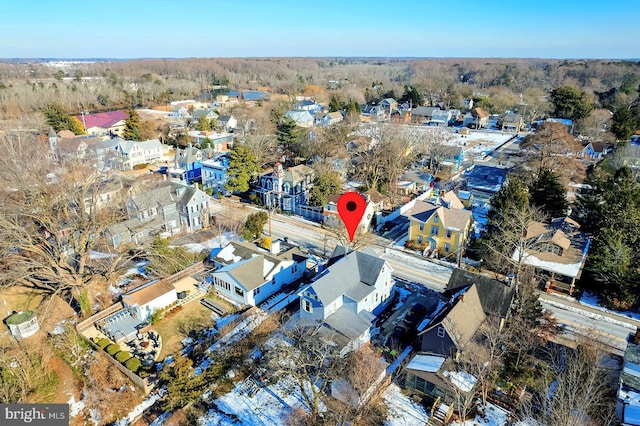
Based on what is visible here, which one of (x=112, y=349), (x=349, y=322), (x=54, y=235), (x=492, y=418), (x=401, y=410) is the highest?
(x=54, y=235)

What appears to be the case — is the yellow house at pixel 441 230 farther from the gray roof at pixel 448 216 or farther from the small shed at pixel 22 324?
the small shed at pixel 22 324

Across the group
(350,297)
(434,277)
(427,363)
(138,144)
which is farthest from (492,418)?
(138,144)

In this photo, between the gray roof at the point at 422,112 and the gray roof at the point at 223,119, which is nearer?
the gray roof at the point at 223,119

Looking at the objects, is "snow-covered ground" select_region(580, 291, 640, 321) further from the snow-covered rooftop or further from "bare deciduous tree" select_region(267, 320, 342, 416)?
"bare deciduous tree" select_region(267, 320, 342, 416)

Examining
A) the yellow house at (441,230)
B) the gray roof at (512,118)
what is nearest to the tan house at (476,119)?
the gray roof at (512,118)

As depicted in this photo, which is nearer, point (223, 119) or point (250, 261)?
point (250, 261)

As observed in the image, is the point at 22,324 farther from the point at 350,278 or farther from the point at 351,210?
the point at 351,210

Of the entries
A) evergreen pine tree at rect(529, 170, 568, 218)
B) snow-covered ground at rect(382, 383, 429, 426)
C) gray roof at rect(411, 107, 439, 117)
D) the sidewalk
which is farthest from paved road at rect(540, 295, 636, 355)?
gray roof at rect(411, 107, 439, 117)
